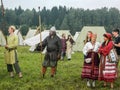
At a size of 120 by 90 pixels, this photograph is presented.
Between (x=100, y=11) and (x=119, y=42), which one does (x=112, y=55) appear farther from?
(x=100, y=11)

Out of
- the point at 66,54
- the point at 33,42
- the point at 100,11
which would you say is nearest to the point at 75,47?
the point at 33,42

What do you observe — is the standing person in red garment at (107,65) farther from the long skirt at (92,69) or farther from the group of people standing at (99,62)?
the long skirt at (92,69)


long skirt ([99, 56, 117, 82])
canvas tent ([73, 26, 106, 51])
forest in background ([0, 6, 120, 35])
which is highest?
long skirt ([99, 56, 117, 82])

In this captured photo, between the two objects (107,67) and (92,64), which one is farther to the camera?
(92,64)

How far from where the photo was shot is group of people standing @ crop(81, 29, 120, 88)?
1173cm

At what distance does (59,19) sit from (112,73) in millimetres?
112264

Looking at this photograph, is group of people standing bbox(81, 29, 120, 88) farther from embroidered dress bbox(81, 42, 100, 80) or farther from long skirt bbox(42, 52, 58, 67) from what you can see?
long skirt bbox(42, 52, 58, 67)

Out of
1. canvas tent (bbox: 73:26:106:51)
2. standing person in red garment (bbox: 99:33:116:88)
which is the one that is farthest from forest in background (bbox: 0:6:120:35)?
standing person in red garment (bbox: 99:33:116:88)

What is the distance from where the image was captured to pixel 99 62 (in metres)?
12.0

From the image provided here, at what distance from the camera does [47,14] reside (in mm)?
128125

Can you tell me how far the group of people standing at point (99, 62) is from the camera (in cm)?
1173

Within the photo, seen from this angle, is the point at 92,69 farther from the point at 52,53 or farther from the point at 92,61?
the point at 52,53

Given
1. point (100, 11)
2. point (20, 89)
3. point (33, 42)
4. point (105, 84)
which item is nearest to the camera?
point (20, 89)

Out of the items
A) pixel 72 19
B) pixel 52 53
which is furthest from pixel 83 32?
pixel 72 19
